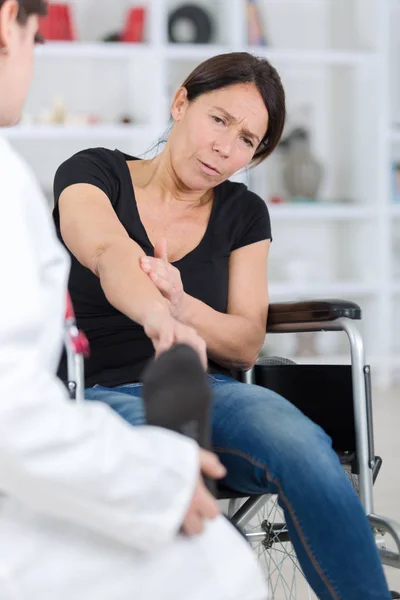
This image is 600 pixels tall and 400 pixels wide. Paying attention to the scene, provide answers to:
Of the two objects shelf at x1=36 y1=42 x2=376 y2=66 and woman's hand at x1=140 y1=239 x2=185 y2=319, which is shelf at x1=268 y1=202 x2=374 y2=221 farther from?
woman's hand at x1=140 y1=239 x2=185 y2=319

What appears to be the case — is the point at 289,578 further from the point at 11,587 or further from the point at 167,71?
the point at 167,71

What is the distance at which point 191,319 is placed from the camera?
1.65 meters

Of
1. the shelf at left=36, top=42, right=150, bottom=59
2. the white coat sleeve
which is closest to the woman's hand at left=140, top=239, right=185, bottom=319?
the white coat sleeve

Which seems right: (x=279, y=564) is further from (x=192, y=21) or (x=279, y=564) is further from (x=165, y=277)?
(x=192, y=21)

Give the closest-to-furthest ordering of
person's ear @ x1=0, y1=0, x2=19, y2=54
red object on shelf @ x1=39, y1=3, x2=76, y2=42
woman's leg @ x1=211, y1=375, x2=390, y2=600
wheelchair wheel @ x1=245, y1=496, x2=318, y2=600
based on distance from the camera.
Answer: person's ear @ x1=0, y1=0, x2=19, y2=54 < woman's leg @ x1=211, y1=375, x2=390, y2=600 < wheelchair wheel @ x1=245, y1=496, x2=318, y2=600 < red object on shelf @ x1=39, y1=3, x2=76, y2=42

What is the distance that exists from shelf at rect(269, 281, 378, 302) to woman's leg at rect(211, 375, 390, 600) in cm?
367

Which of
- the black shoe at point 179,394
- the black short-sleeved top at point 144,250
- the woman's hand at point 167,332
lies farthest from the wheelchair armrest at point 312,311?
the black shoe at point 179,394

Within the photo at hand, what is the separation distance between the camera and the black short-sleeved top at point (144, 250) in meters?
1.69

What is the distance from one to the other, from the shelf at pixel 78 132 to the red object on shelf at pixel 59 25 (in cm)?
47

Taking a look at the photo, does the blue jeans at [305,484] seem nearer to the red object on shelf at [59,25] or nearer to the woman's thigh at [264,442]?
the woman's thigh at [264,442]

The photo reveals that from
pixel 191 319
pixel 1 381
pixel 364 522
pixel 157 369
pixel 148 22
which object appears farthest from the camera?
pixel 148 22

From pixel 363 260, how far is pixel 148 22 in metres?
1.74

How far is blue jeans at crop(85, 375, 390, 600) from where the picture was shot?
128 cm

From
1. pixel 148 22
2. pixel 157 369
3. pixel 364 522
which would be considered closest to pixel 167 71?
pixel 148 22
